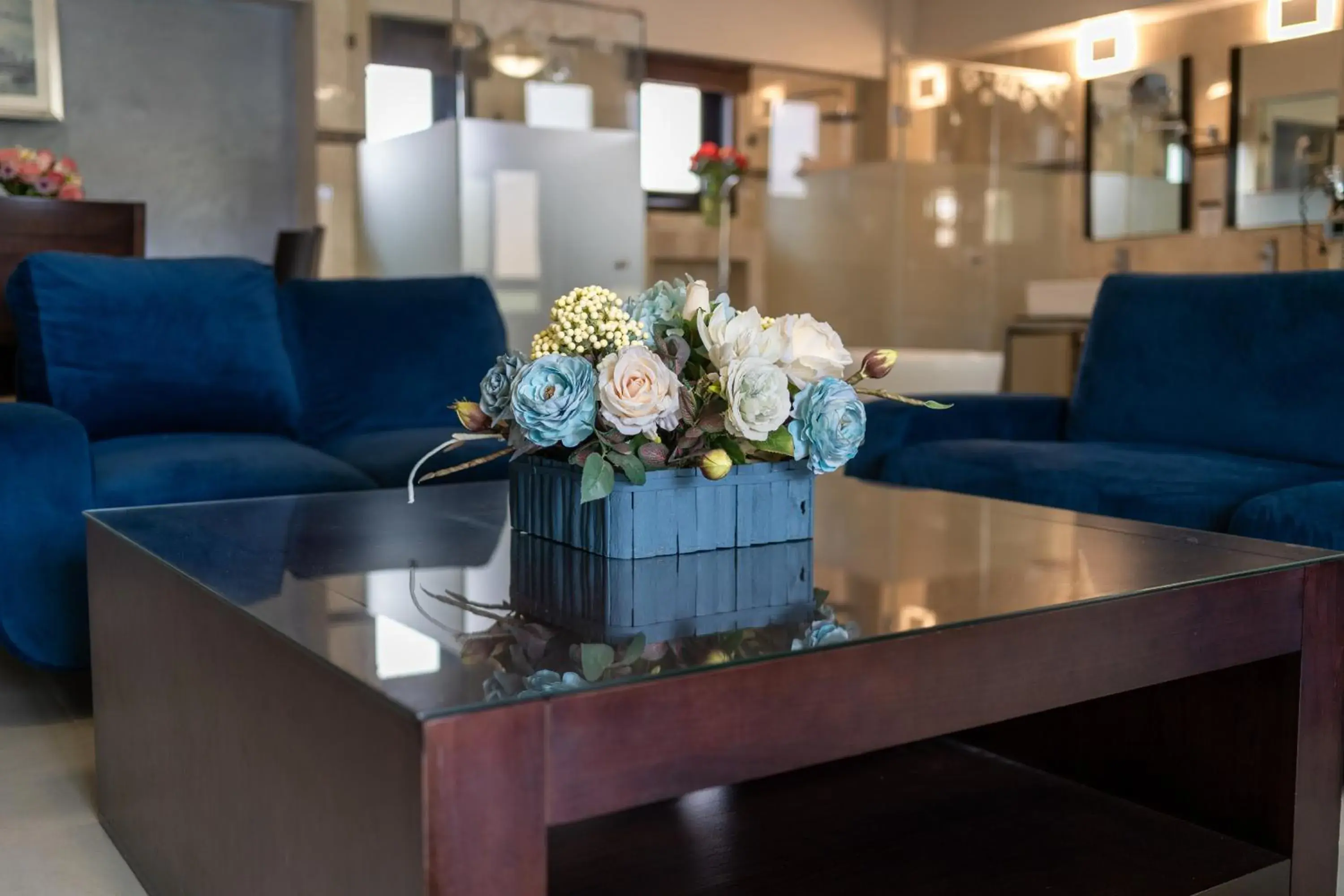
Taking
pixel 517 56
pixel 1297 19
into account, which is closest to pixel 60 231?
pixel 517 56

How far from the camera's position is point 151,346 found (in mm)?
2789

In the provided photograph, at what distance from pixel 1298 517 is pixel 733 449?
3.75ft

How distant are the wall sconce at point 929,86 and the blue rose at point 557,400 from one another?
613cm

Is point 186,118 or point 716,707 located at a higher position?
point 186,118

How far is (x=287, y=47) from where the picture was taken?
6.30 meters

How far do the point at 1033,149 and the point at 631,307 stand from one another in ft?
19.1

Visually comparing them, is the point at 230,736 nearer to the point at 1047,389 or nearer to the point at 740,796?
the point at 740,796

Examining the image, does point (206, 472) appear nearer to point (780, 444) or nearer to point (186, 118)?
point (780, 444)

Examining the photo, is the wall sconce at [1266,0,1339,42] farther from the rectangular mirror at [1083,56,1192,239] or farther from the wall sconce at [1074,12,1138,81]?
the wall sconce at [1074,12,1138,81]

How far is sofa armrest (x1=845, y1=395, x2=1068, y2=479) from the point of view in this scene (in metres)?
2.94

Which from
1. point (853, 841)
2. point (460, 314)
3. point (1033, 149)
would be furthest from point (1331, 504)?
point (1033, 149)

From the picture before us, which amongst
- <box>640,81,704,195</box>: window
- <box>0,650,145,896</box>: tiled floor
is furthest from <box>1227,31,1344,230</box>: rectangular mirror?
Result: <box>0,650,145,896</box>: tiled floor

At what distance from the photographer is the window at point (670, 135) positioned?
741 centimetres

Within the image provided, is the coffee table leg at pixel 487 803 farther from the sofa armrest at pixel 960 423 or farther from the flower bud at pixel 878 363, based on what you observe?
the sofa armrest at pixel 960 423
